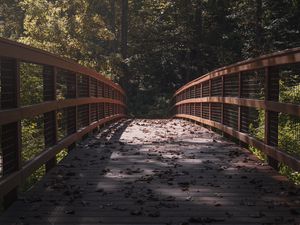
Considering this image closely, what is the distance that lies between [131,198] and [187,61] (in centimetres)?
3051

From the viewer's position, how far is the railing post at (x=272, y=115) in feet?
21.2

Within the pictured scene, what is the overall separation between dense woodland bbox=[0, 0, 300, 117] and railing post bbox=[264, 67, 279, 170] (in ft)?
58.0

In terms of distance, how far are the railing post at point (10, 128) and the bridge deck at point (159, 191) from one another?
1.04ft

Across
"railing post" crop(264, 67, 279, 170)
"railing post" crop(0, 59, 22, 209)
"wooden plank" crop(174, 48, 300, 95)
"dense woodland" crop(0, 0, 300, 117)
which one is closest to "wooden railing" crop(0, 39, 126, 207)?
"railing post" crop(0, 59, 22, 209)

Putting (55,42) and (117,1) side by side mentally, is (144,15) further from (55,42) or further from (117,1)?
(55,42)

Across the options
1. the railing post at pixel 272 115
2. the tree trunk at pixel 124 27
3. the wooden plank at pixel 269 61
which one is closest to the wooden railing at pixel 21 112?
the wooden plank at pixel 269 61

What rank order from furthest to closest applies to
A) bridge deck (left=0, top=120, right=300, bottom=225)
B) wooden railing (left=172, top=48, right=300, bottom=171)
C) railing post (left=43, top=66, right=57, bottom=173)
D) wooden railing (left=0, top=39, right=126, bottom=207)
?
railing post (left=43, top=66, right=57, bottom=173) < wooden railing (left=172, top=48, right=300, bottom=171) < wooden railing (left=0, top=39, right=126, bottom=207) < bridge deck (left=0, top=120, right=300, bottom=225)

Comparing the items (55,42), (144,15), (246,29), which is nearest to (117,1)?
(144,15)

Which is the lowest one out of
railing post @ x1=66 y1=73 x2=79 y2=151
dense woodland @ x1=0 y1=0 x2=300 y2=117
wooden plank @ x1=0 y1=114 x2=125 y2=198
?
wooden plank @ x1=0 y1=114 x2=125 y2=198

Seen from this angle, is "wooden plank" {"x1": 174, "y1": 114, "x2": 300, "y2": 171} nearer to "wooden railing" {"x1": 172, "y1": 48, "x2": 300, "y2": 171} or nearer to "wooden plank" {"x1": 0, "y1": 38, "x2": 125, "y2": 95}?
"wooden railing" {"x1": 172, "y1": 48, "x2": 300, "y2": 171}

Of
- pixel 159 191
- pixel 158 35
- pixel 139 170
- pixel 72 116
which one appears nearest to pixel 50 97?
pixel 139 170

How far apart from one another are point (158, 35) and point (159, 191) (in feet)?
99.4

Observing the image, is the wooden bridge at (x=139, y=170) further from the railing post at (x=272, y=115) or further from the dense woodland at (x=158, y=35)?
the dense woodland at (x=158, y=35)

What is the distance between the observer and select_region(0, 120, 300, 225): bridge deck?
440 cm
